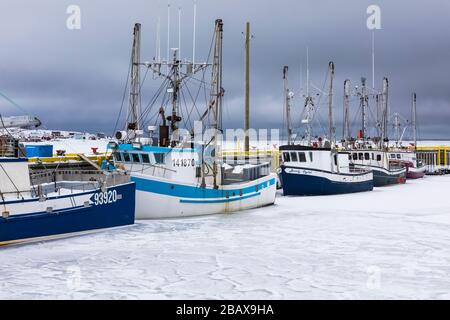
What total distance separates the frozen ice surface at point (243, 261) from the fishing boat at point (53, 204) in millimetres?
534

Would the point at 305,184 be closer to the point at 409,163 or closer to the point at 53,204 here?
the point at 53,204

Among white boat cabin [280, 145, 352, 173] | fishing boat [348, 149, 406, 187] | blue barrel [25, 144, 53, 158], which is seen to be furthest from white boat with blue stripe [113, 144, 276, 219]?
fishing boat [348, 149, 406, 187]

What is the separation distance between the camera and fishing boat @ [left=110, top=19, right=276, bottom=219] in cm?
2191

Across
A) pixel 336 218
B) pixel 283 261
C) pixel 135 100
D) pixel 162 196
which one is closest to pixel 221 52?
pixel 135 100

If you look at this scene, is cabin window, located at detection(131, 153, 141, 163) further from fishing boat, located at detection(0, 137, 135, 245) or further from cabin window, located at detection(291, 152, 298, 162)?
cabin window, located at detection(291, 152, 298, 162)

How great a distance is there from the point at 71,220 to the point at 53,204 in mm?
1041

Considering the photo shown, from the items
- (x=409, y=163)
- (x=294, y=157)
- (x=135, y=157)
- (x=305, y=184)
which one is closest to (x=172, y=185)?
(x=135, y=157)

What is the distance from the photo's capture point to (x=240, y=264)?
13.6 meters

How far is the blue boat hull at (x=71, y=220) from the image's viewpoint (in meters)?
15.8

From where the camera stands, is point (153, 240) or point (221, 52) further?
point (221, 52)

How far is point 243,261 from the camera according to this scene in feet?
45.7

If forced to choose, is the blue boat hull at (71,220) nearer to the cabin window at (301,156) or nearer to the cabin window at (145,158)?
the cabin window at (145,158)
